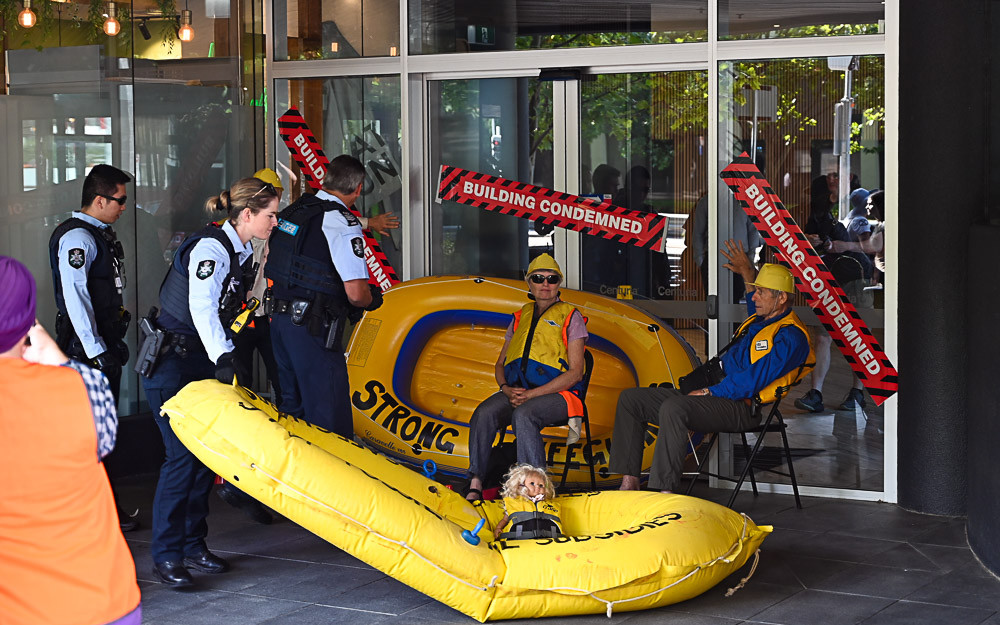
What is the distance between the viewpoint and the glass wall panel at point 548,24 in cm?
562

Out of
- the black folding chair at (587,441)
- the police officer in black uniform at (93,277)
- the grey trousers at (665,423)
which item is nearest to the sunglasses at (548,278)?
the black folding chair at (587,441)

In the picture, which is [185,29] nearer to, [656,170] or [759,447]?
[656,170]

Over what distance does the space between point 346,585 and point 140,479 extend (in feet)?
6.90

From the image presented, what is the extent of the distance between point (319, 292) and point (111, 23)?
2.19m

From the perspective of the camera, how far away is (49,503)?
1845 millimetres

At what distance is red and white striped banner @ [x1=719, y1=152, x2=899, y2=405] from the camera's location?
529cm

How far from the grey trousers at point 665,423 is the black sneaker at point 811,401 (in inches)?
22.9

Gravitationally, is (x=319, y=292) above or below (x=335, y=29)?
below

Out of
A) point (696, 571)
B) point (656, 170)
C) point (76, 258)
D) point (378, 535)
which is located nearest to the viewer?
point (378, 535)

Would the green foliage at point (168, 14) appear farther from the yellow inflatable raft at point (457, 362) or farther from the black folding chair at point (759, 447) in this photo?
the black folding chair at point (759, 447)

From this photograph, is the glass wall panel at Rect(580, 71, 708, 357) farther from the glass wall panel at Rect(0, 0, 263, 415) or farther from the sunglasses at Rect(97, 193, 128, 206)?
the sunglasses at Rect(97, 193, 128, 206)

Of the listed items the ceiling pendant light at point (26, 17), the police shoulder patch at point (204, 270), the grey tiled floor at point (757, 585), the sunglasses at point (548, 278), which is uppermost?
the ceiling pendant light at point (26, 17)

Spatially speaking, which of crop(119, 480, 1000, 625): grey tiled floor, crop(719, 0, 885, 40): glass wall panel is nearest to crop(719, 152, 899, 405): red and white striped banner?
crop(719, 0, 885, 40): glass wall panel

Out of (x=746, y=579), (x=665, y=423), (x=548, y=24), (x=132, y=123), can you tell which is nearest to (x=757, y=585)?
(x=746, y=579)
